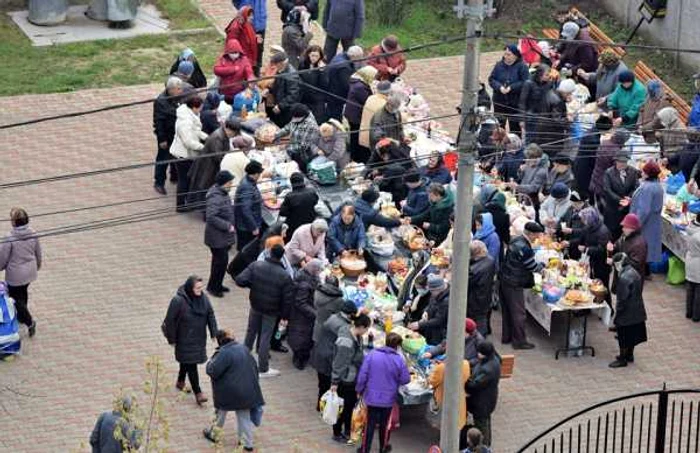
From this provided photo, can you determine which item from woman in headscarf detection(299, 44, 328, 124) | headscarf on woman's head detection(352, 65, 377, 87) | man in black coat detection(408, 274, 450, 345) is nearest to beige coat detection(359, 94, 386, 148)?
headscarf on woman's head detection(352, 65, 377, 87)

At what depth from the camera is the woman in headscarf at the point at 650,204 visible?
21.4m

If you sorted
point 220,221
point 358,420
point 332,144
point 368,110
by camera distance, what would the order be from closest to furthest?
point 358,420, point 220,221, point 332,144, point 368,110

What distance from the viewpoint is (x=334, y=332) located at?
18422 millimetres

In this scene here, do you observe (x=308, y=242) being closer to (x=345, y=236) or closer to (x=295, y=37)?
(x=345, y=236)

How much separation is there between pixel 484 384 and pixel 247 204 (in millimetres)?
4635

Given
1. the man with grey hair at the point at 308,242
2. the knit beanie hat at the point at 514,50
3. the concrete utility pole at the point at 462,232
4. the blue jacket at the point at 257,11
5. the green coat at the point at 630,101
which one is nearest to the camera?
the concrete utility pole at the point at 462,232

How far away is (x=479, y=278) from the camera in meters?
19.4

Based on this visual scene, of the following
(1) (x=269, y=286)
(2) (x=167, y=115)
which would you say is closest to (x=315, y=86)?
(2) (x=167, y=115)

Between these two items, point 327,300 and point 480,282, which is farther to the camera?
point 480,282

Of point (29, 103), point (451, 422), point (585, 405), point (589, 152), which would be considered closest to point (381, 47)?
point (589, 152)

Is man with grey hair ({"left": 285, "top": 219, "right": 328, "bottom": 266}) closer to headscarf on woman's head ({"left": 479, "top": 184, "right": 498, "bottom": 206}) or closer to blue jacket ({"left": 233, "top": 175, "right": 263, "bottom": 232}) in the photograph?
blue jacket ({"left": 233, "top": 175, "right": 263, "bottom": 232})

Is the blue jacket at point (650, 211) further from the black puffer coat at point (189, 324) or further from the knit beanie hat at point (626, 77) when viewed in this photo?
the black puffer coat at point (189, 324)

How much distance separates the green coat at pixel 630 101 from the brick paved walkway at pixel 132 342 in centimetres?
325

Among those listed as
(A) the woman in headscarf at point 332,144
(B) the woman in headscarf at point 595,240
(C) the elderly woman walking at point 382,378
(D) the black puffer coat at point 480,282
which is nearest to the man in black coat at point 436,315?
(D) the black puffer coat at point 480,282
